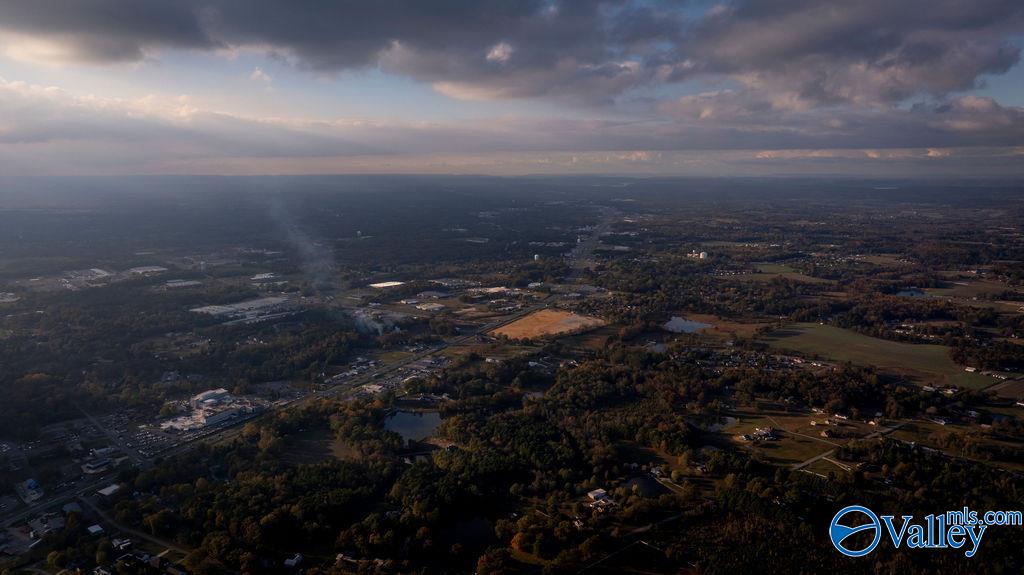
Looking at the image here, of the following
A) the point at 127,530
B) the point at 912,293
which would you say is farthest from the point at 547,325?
the point at 912,293

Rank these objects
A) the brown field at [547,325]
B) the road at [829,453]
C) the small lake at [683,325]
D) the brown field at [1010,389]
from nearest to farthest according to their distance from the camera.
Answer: the road at [829,453] → the brown field at [1010,389] → the brown field at [547,325] → the small lake at [683,325]

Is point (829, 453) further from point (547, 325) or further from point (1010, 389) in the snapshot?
point (547, 325)

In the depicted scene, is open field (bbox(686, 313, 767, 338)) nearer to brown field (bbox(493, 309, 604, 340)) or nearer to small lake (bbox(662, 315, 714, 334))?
small lake (bbox(662, 315, 714, 334))

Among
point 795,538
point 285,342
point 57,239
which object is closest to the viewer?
point 795,538

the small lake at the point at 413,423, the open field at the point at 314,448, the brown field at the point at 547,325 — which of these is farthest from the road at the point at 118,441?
the brown field at the point at 547,325

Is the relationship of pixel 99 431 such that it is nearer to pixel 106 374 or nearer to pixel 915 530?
pixel 106 374

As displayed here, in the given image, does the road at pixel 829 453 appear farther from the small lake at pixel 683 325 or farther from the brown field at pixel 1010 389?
the small lake at pixel 683 325

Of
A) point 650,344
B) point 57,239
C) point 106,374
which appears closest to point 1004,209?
point 650,344

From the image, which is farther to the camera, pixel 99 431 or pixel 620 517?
pixel 99 431
